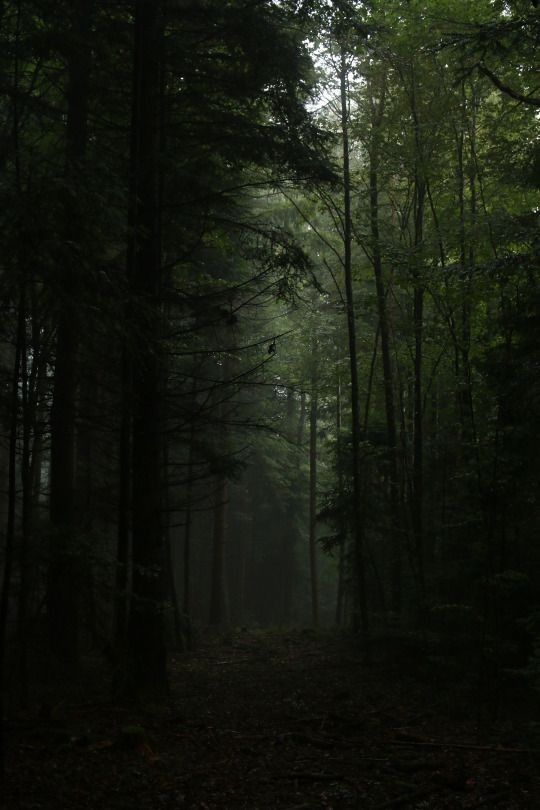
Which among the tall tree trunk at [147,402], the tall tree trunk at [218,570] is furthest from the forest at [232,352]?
the tall tree trunk at [218,570]

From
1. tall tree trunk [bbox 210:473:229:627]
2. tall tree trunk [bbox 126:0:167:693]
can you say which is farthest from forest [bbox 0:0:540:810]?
tall tree trunk [bbox 210:473:229:627]

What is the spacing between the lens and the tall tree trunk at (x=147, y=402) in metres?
8.38

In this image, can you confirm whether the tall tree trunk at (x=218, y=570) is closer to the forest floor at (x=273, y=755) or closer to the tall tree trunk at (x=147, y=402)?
the forest floor at (x=273, y=755)

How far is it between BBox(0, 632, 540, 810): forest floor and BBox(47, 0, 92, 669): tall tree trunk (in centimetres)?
175

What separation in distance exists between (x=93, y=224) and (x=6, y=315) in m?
1.22

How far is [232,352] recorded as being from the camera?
10.5 metres

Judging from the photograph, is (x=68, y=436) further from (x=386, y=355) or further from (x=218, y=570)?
(x=218, y=570)

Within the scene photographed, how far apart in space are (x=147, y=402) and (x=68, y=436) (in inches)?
47.7

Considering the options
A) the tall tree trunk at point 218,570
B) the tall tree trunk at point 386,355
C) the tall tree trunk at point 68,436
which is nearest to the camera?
the tall tree trunk at point 68,436

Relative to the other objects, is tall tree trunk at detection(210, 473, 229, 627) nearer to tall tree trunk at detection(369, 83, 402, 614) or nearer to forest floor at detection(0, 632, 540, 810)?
tall tree trunk at detection(369, 83, 402, 614)

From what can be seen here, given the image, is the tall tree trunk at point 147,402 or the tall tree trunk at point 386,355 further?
the tall tree trunk at point 386,355

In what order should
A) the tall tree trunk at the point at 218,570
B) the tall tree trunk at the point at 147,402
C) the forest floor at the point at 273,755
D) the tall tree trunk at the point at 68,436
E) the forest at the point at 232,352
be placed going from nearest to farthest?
the forest floor at the point at 273,755
the forest at the point at 232,352
the tall tree trunk at the point at 68,436
the tall tree trunk at the point at 147,402
the tall tree trunk at the point at 218,570

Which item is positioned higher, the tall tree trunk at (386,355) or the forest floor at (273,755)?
the tall tree trunk at (386,355)

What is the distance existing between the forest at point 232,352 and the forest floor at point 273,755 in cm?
4
